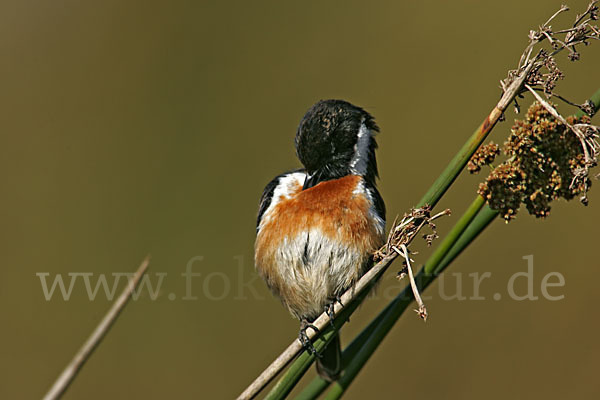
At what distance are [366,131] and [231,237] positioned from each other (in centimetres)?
188

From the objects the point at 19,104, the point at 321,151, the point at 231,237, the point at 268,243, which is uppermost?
the point at 19,104

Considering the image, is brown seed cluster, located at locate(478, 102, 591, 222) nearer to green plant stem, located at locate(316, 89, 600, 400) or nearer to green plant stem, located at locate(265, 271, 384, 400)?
green plant stem, located at locate(316, 89, 600, 400)

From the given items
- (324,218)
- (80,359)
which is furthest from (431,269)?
(80,359)

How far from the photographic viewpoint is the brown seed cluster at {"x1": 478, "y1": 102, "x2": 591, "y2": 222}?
1.88 metres

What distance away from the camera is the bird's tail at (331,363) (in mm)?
2510

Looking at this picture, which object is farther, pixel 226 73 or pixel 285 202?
pixel 226 73

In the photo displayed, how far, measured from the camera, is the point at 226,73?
5180mm

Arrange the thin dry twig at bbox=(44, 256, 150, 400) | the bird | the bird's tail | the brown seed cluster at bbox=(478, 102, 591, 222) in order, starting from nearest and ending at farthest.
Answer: the thin dry twig at bbox=(44, 256, 150, 400), the brown seed cluster at bbox=(478, 102, 591, 222), the bird's tail, the bird

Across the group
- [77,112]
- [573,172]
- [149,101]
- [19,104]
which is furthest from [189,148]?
[573,172]

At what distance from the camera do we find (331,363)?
8.94 ft

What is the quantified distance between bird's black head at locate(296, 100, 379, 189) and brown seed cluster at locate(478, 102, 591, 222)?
3.99ft

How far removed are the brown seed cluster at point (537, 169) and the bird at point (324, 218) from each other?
3.13 ft

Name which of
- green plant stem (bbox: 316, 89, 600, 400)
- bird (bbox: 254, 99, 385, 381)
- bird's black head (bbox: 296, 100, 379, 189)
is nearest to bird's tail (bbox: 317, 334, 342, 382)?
bird (bbox: 254, 99, 385, 381)

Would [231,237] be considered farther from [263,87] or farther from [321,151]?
[321,151]
